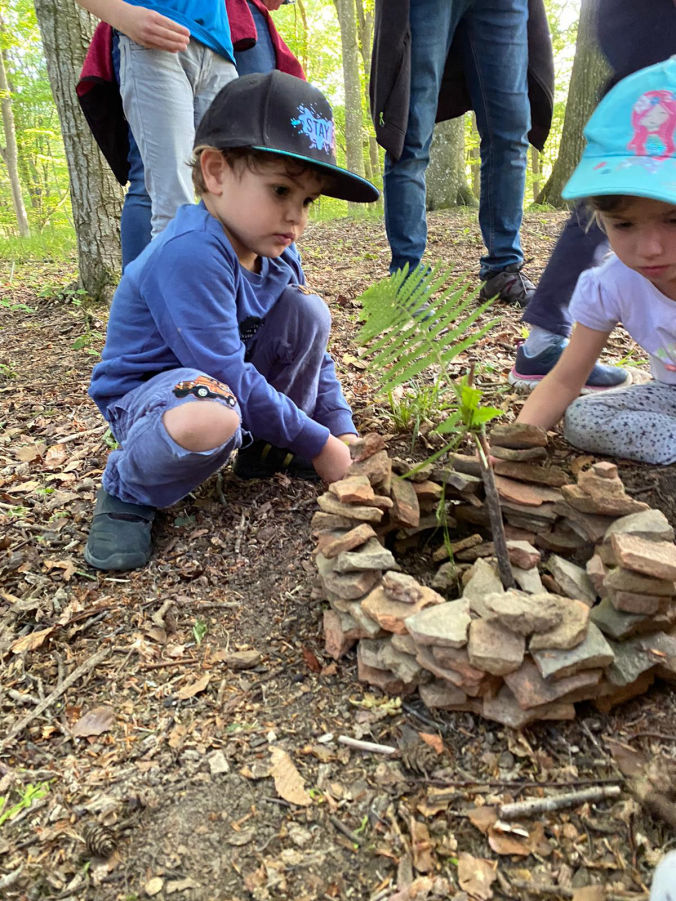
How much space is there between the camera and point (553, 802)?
39.9 inches

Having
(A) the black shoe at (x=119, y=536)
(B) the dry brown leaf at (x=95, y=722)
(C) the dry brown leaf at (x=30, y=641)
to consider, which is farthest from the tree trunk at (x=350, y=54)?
(B) the dry brown leaf at (x=95, y=722)

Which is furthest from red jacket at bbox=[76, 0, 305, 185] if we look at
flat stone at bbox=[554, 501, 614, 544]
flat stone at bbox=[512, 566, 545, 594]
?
flat stone at bbox=[512, 566, 545, 594]

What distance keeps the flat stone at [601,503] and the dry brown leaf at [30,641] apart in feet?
4.45

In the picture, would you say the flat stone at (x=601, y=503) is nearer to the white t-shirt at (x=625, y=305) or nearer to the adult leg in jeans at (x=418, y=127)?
the white t-shirt at (x=625, y=305)

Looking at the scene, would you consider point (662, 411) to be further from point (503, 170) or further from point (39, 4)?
point (39, 4)

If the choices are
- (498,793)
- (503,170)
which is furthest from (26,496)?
(503,170)

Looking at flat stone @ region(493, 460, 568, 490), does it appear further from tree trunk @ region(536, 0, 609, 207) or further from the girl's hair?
tree trunk @ region(536, 0, 609, 207)

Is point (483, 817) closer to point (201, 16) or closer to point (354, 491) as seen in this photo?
point (354, 491)

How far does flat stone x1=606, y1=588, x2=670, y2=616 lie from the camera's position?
1.12 meters

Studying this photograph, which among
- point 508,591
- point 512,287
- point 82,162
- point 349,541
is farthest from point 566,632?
point 82,162

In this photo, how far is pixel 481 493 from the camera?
164cm

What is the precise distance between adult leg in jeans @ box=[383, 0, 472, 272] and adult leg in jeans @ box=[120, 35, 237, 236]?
3.39 ft

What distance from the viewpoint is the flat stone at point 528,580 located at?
1.27 m

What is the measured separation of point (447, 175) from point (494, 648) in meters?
8.36
